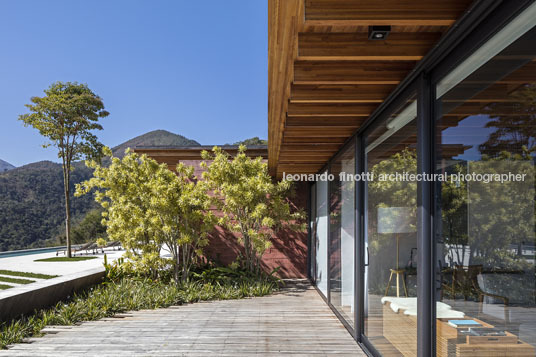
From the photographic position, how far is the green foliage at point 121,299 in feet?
15.9

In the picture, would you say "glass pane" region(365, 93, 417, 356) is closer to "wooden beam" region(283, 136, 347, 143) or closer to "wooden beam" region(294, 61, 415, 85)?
"wooden beam" region(294, 61, 415, 85)

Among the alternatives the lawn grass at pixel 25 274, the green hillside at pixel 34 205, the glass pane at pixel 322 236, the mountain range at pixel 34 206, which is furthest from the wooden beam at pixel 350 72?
the green hillside at pixel 34 205

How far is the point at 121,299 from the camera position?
623cm

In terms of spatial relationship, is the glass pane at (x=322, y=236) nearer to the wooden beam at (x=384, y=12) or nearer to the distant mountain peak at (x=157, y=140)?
the wooden beam at (x=384, y=12)

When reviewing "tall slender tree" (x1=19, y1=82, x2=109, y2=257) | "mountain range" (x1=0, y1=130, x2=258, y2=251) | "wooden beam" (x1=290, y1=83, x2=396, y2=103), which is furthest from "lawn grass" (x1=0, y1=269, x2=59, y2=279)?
"mountain range" (x1=0, y1=130, x2=258, y2=251)

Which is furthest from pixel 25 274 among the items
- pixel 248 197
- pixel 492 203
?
pixel 492 203

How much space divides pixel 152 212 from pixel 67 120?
48.5 feet

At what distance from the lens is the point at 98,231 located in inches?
1095

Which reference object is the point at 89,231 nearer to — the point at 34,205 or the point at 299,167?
the point at 34,205

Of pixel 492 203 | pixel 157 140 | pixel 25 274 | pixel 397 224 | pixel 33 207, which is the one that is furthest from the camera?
pixel 157 140

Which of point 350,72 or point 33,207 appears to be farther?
point 33,207

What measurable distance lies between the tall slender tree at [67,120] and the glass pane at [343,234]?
15.8m

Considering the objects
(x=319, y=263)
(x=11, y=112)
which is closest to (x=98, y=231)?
(x=319, y=263)

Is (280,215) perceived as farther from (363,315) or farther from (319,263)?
(363,315)
